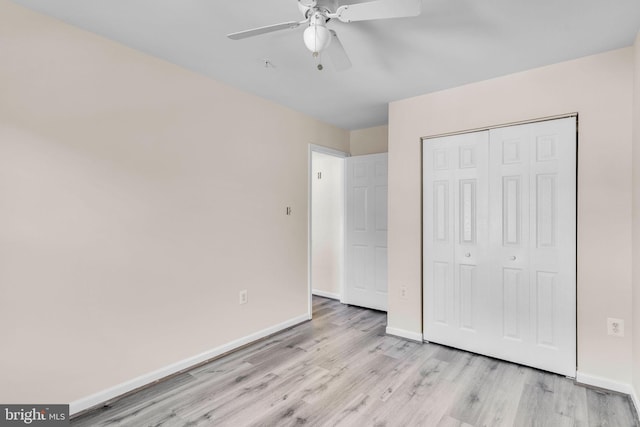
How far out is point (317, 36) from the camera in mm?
1563

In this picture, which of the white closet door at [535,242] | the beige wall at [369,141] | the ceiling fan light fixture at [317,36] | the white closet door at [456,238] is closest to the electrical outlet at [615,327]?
the white closet door at [535,242]

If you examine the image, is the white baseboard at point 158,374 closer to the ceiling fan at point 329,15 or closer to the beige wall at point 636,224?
the ceiling fan at point 329,15

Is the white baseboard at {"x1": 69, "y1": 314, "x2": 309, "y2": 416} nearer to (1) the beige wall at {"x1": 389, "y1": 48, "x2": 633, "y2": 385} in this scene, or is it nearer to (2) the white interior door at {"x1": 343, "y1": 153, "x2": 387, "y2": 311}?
(2) the white interior door at {"x1": 343, "y1": 153, "x2": 387, "y2": 311}

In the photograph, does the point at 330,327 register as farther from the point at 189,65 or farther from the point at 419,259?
the point at 189,65

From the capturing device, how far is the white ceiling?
1768mm

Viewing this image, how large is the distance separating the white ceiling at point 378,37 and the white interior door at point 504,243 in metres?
0.61

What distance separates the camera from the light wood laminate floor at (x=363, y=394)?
1.93 metres

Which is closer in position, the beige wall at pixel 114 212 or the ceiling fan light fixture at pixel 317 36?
the ceiling fan light fixture at pixel 317 36

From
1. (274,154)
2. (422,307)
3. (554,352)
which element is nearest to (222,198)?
(274,154)

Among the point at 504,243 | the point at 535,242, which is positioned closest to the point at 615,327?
the point at 535,242

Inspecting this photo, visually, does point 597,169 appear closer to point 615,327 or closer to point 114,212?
point 615,327

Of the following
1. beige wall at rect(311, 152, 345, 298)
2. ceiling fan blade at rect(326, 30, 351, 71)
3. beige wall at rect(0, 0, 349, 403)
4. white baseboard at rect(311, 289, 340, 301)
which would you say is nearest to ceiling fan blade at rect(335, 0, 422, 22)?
ceiling fan blade at rect(326, 30, 351, 71)

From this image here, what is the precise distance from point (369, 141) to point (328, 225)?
4.41ft

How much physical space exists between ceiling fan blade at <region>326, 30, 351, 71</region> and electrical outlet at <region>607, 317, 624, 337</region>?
2.51m
